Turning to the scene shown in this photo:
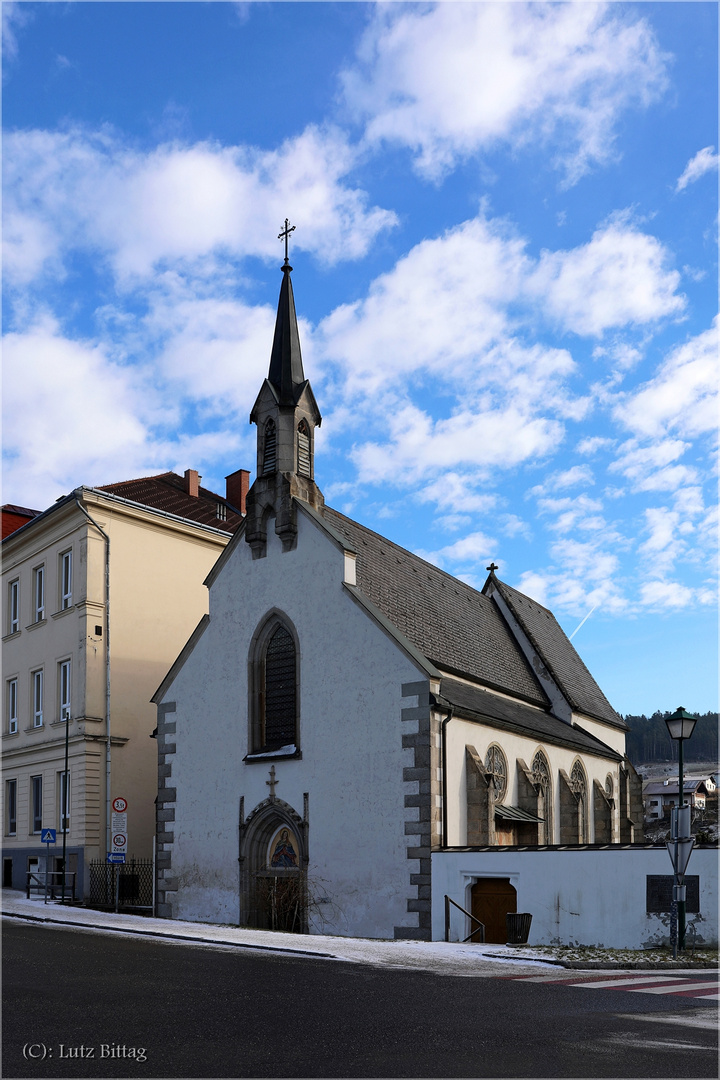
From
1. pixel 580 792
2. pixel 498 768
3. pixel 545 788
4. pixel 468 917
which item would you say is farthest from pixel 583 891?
pixel 580 792

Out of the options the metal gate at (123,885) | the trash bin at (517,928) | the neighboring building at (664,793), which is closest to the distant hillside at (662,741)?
the neighboring building at (664,793)

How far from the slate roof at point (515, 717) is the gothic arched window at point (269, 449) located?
281 inches

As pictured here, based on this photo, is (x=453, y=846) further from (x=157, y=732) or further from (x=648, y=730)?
(x=648, y=730)

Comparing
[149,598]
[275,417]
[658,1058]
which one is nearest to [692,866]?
[658,1058]

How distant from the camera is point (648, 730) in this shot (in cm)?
10500

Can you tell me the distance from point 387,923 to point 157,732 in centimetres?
919

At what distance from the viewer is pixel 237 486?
150ft

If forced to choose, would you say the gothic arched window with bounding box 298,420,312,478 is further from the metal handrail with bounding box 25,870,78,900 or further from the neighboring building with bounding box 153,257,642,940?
the metal handrail with bounding box 25,870,78,900

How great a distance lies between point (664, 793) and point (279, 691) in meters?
54.1

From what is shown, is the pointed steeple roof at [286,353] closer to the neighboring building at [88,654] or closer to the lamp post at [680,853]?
the neighboring building at [88,654]

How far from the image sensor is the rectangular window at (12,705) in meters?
37.2

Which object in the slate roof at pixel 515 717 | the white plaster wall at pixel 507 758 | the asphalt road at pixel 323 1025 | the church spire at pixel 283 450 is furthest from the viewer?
the church spire at pixel 283 450

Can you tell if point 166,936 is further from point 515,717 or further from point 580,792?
point 580,792

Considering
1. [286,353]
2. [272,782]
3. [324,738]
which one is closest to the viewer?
[324,738]
